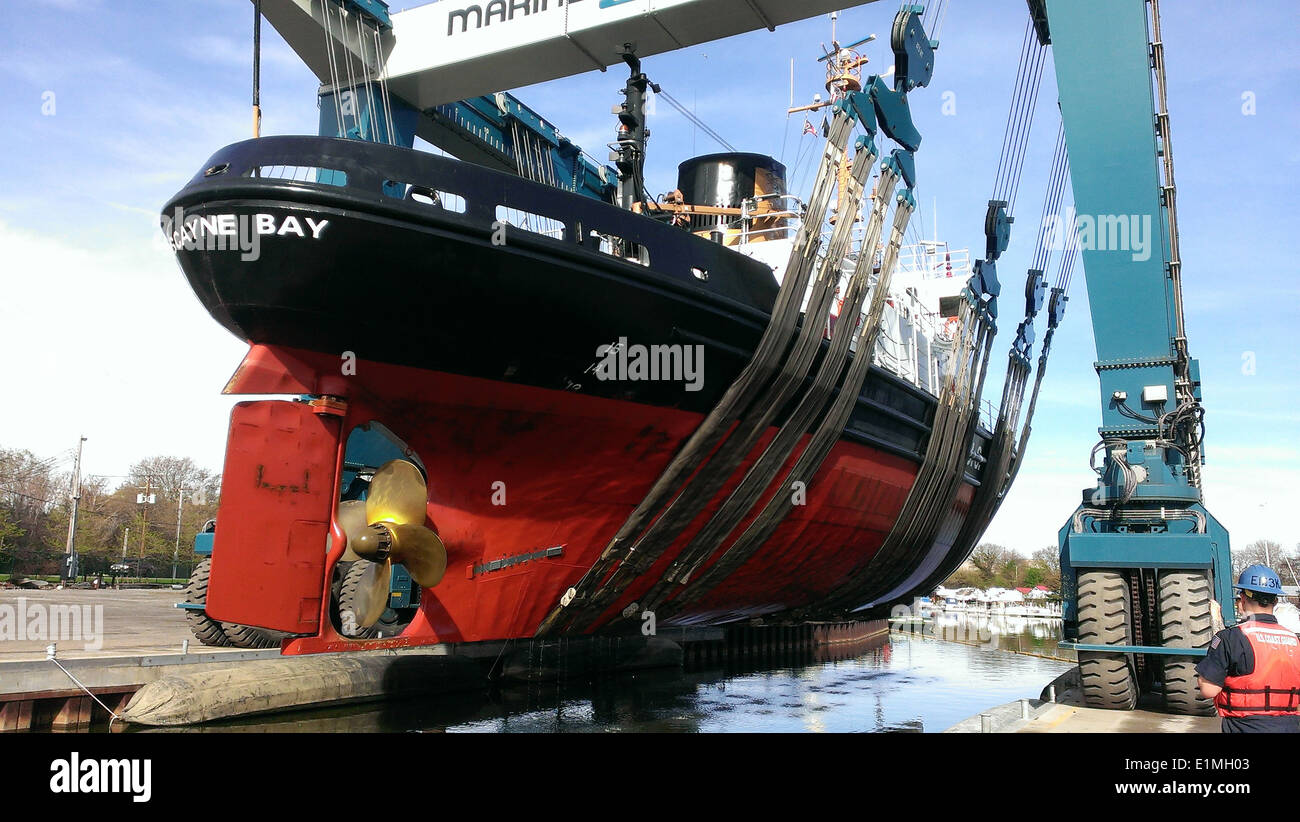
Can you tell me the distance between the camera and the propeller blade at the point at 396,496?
300 inches

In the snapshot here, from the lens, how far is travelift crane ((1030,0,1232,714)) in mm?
7223

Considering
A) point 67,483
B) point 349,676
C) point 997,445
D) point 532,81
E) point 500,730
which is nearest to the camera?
point 500,730

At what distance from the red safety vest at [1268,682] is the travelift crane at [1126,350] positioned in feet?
13.1

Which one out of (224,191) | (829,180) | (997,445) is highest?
(829,180)

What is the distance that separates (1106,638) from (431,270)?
6.17 metres

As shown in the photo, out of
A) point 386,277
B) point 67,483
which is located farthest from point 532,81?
point 67,483

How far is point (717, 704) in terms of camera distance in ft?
35.0

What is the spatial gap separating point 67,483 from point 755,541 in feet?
141

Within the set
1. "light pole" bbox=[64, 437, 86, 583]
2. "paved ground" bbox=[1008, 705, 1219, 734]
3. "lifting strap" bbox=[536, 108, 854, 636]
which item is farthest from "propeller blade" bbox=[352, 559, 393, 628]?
"light pole" bbox=[64, 437, 86, 583]

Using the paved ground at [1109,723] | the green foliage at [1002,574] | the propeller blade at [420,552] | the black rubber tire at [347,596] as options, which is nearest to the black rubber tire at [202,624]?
the black rubber tire at [347,596]

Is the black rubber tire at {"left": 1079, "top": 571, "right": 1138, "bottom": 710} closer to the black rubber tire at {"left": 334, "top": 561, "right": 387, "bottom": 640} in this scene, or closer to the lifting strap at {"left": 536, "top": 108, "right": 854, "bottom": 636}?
the lifting strap at {"left": 536, "top": 108, "right": 854, "bottom": 636}

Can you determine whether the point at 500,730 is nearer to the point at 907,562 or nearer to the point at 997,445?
the point at 907,562

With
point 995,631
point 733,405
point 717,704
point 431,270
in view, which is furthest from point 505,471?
point 995,631

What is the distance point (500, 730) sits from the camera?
788 cm
